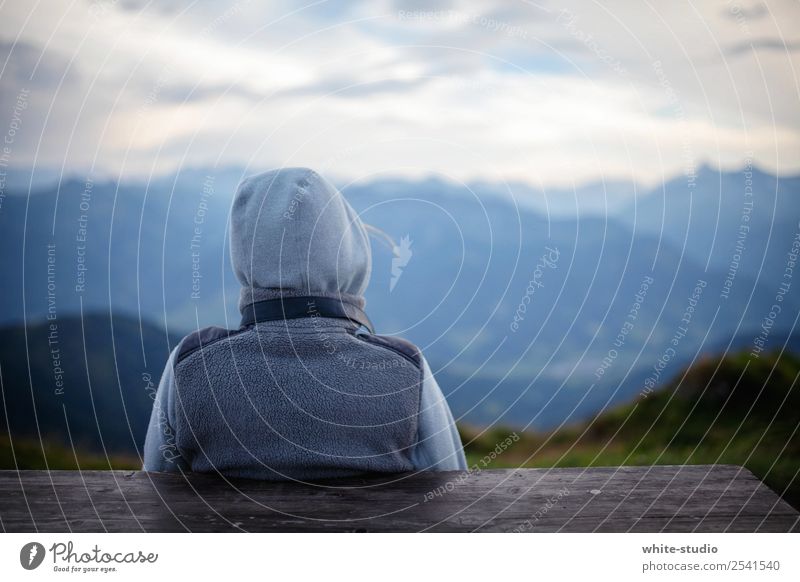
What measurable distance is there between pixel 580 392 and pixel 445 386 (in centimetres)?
58

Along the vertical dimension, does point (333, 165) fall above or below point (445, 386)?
above

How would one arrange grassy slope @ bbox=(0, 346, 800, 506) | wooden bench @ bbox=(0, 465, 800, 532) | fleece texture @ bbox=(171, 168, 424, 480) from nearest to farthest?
wooden bench @ bbox=(0, 465, 800, 532) → fleece texture @ bbox=(171, 168, 424, 480) → grassy slope @ bbox=(0, 346, 800, 506)

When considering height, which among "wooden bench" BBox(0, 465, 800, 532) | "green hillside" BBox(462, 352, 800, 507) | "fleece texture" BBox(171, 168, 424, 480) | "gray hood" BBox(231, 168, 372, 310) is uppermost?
"gray hood" BBox(231, 168, 372, 310)

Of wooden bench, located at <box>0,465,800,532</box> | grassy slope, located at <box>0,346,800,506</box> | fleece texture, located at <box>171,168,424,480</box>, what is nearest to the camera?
wooden bench, located at <box>0,465,800,532</box>

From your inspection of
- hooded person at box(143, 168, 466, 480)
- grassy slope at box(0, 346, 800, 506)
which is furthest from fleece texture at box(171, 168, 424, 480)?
grassy slope at box(0, 346, 800, 506)

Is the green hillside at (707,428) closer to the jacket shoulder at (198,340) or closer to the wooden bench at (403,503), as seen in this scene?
the wooden bench at (403,503)

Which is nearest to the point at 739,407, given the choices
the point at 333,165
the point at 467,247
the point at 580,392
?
the point at 580,392

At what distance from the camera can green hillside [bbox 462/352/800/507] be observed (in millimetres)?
2521

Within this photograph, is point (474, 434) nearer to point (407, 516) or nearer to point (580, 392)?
point (580, 392)

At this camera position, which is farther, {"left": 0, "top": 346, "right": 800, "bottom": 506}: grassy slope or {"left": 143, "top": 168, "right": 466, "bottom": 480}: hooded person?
{"left": 0, "top": 346, "right": 800, "bottom": 506}: grassy slope

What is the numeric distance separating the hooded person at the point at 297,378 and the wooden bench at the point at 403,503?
0.19ft

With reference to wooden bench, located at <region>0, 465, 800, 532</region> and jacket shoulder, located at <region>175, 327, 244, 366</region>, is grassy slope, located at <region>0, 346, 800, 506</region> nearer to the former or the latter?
wooden bench, located at <region>0, 465, 800, 532</region>

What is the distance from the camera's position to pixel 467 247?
7.00 feet

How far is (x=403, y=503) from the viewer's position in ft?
3.93
